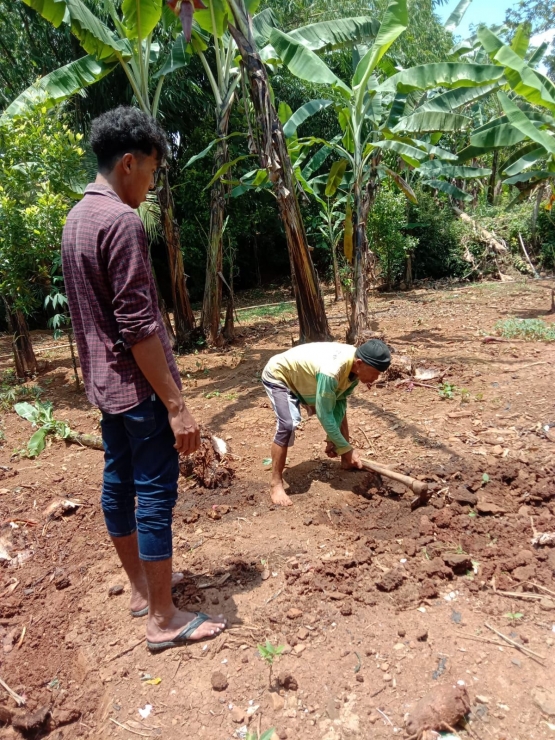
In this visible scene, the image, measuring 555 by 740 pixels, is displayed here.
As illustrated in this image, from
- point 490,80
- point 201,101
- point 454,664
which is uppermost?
point 201,101

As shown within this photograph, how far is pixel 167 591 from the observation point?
7.02ft

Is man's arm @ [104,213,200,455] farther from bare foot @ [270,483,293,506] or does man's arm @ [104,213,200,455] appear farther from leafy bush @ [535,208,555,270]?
leafy bush @ [535,208,555,270]

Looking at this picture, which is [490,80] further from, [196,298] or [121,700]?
[196,298]

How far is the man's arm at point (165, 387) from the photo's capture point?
1.87m

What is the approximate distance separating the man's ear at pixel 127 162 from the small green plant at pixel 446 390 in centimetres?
392

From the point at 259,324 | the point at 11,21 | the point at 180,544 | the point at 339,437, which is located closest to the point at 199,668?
the point at 180,544

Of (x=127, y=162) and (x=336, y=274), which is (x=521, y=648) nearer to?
(x=127, y=162)

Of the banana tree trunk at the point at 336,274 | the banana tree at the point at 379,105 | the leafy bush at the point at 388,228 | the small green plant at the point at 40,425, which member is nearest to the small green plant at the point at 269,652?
Result: the small green plant at the point at 40,425

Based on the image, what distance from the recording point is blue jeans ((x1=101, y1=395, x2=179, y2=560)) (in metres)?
1.96

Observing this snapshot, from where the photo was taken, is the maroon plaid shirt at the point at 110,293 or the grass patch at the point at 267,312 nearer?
the maroon plaid shirt at the point at 110,293

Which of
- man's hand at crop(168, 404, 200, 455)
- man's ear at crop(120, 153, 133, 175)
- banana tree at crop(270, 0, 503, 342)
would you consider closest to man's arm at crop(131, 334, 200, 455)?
man's hand at crop(168, 404, 200, 455)

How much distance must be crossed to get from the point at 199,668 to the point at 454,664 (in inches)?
41.4

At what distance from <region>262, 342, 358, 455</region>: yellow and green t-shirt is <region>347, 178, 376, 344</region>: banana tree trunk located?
3.58 metres

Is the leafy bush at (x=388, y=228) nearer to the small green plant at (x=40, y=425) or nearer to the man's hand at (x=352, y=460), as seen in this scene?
the small green plant at (x=40, y=425)
